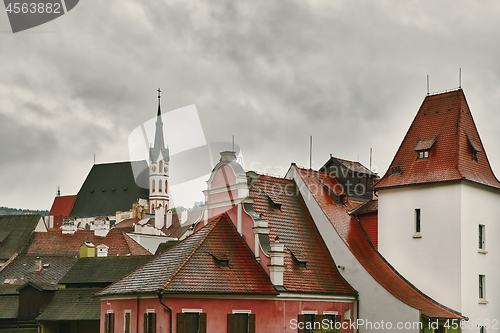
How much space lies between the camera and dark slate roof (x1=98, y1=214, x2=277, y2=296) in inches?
1231

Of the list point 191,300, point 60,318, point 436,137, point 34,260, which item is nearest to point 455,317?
point 436,137

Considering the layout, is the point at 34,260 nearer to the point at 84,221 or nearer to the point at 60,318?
the point at 60,318

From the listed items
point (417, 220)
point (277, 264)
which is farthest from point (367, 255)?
point (277, 264)

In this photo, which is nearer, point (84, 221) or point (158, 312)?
point (158, 312)

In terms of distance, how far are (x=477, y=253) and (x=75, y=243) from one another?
50.7 meters

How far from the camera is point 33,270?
59.6m

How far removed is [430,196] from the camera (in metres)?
36.7

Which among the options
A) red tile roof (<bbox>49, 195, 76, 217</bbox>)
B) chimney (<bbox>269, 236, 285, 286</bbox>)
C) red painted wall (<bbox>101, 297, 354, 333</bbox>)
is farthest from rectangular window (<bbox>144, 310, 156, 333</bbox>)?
red tile roof (<bbox>49, 195, 76, 217</bbox>)

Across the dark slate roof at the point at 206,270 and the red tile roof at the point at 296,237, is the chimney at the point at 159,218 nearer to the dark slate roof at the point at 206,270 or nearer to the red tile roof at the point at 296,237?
the red tile roof at the point at 296,237

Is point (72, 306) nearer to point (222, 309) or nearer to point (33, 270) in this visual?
point (33, 270)

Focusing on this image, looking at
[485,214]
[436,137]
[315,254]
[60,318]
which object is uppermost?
[436,137]

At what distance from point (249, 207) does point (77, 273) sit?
20649mm

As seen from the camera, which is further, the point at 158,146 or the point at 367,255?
the point at 158,146

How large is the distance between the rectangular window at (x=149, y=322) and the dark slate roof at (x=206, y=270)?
3.76 feet
